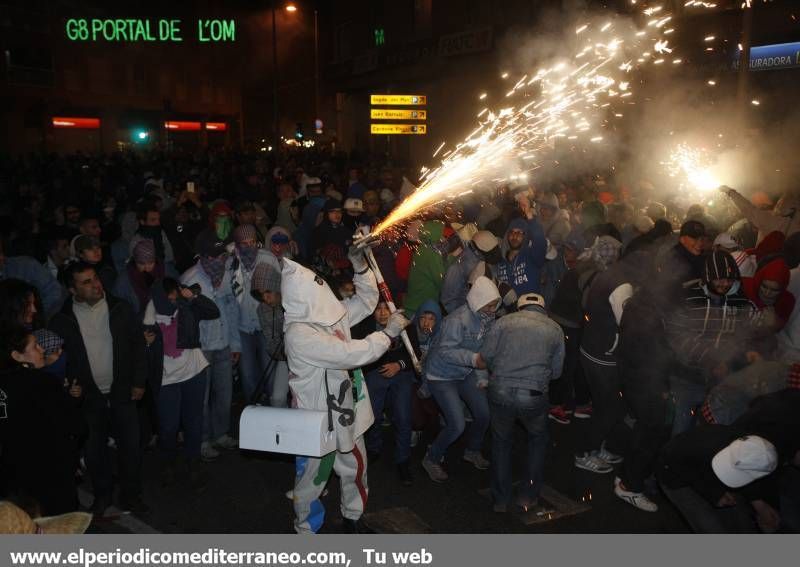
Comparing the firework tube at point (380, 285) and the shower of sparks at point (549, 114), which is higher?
the shower of sparks at point (549, 114)

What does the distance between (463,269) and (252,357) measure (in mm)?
2271

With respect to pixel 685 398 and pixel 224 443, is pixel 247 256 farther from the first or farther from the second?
pixel 685 398

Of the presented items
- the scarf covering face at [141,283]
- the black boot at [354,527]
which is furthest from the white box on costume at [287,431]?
the scarf covering face at [141,283]

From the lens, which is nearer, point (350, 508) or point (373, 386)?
point (350, 508)

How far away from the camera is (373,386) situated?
6.24 meters

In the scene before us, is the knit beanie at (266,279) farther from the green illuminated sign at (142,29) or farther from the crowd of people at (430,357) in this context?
the green illuminated sign at (142,29)

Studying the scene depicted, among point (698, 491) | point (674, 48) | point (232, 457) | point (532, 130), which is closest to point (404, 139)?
point (674, 48)

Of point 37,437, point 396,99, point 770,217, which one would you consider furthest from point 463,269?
point 396,99

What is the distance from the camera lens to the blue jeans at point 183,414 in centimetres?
597

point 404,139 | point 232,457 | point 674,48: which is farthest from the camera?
point 404,139

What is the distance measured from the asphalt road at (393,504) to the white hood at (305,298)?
5.70 feet

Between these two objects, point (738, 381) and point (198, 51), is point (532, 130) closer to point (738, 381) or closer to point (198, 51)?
point (738, 381)

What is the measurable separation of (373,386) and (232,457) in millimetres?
1606

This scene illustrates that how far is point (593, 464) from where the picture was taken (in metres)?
6.28
